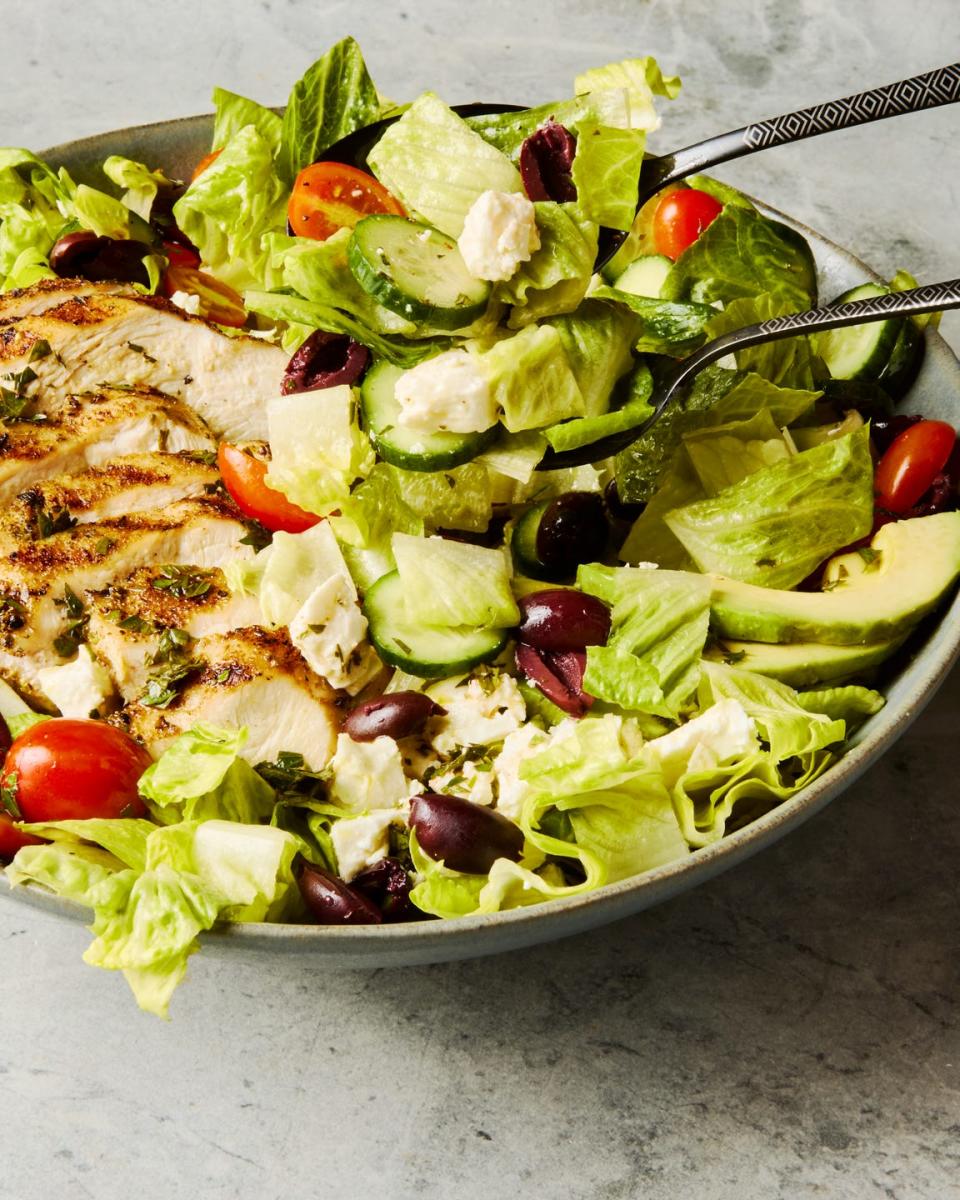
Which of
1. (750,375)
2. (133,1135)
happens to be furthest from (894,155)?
(133,1135)

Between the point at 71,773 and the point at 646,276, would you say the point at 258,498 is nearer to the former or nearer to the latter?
the point at 71,773

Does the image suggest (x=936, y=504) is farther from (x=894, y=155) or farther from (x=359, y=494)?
(x=894, y=155)

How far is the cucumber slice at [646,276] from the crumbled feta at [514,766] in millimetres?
1794

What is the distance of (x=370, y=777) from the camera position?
3.58m

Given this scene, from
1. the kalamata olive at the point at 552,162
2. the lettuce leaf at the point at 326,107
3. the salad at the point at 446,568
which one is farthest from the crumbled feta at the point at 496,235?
the lettuce leaf at the point at 326,107

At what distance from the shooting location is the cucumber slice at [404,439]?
3.73m

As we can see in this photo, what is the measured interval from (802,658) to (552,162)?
1607mm

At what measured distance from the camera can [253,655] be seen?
372 centimetres

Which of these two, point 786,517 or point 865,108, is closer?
point 865,108

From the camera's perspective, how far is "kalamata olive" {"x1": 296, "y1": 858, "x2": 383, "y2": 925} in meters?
3.27

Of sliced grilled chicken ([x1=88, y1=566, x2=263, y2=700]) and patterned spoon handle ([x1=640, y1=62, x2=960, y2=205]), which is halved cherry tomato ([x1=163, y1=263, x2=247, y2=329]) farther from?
patterned spoon handle ([x1=640, y1=62, x2=960, y2=205])

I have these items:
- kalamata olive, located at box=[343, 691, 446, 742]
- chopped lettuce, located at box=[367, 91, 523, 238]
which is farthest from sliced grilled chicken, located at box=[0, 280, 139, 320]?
kalamata olive, located at box=[343, 691, 446, 742]

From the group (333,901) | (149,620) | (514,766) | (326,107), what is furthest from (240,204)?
(333,901)

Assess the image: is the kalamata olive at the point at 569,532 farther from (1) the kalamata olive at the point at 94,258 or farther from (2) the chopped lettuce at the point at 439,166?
Answer: (1) the kalamata olive at the point at 94,258
